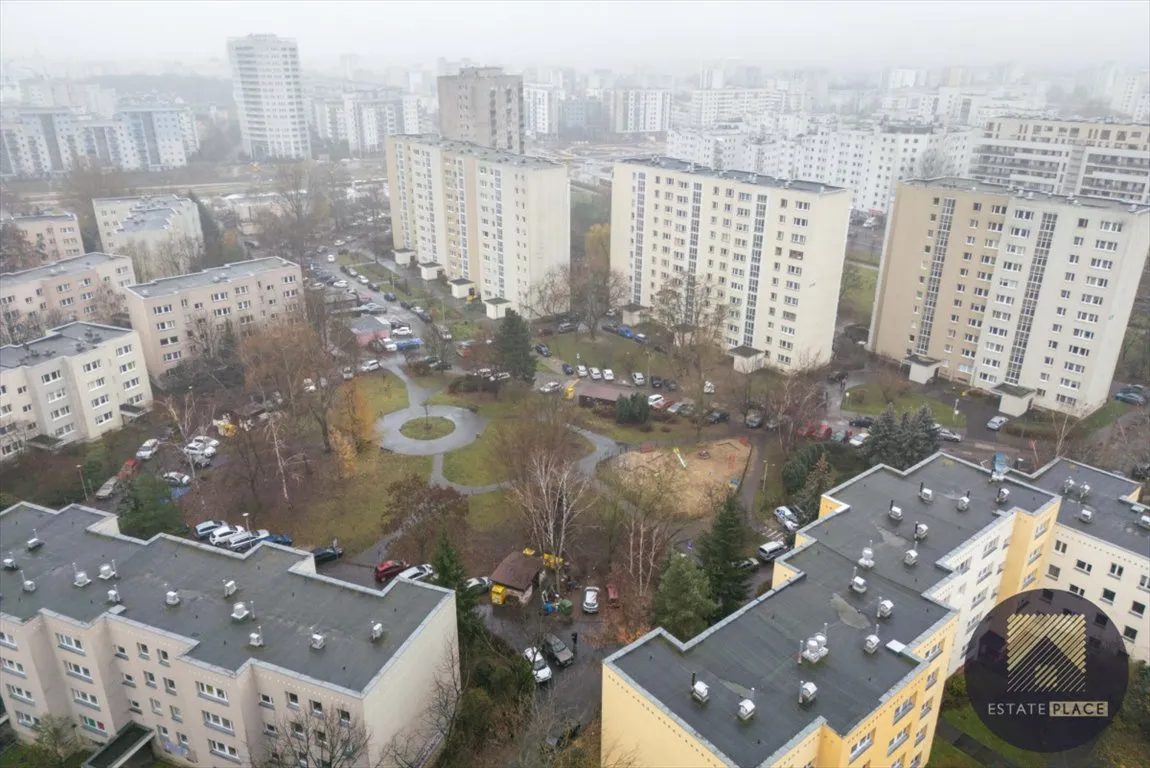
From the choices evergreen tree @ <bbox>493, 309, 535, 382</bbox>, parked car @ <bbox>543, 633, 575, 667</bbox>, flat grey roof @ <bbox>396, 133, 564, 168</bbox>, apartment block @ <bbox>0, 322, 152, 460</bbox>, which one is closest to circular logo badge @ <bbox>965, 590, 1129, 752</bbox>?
parked car @ <bbox>543, 633, 575, 667</bbox>

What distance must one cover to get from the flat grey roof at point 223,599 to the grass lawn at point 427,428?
22299 millimetres

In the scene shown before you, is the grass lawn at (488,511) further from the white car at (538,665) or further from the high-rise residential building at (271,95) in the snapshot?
the high-rise residential building at (271,95)

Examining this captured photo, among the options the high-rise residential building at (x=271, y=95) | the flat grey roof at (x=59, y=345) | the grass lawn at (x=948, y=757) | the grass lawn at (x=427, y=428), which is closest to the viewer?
the grass lawn at (x=948, y=757)

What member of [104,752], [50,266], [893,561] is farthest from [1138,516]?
[50,266]

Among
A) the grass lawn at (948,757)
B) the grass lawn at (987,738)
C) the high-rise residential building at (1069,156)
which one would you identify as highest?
the high-rise residential building at (1069,156)

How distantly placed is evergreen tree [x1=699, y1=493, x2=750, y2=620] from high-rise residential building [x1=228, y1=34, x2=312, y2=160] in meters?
173

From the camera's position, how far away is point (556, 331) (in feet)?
Result: 240

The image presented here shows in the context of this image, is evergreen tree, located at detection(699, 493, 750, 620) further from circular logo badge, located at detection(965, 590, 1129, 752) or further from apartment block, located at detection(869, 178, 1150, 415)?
apartment block, located at detection(869, 178, 1150, 415)

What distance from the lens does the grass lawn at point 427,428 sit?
5256 cm

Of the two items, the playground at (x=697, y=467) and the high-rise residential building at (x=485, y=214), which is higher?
the high-rise residential building at (x=485, y=214)

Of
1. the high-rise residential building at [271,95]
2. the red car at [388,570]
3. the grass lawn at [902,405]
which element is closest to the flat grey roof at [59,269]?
the red car at [388,570]

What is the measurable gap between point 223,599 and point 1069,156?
119 m

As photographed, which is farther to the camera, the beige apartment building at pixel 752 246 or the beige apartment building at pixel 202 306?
the beige apartment building at pixel 752 246

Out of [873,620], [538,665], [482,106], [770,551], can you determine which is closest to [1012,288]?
[770,551]
